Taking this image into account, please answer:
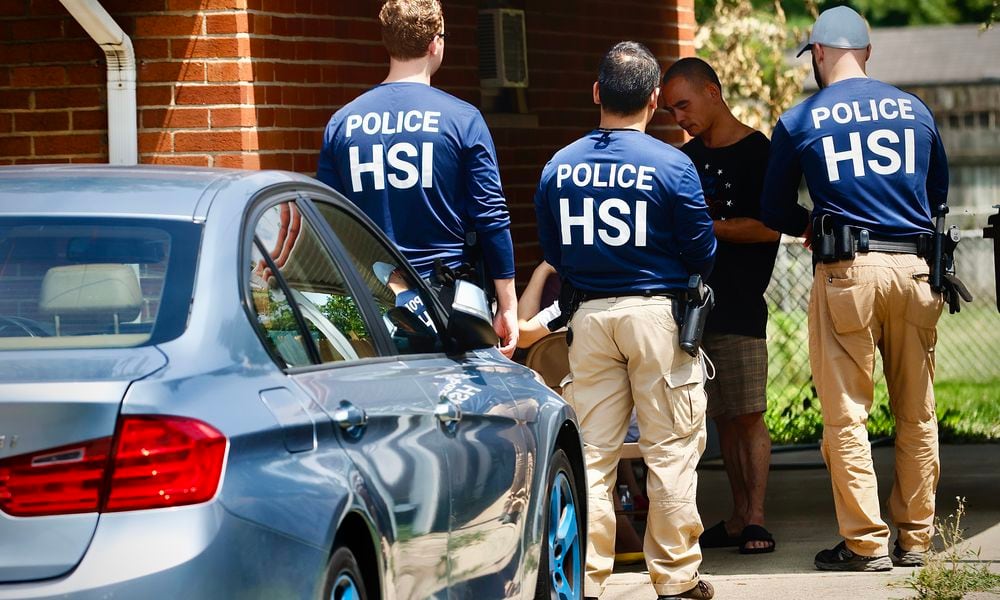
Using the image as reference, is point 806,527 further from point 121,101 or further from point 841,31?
point 121,101

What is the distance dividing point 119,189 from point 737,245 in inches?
151

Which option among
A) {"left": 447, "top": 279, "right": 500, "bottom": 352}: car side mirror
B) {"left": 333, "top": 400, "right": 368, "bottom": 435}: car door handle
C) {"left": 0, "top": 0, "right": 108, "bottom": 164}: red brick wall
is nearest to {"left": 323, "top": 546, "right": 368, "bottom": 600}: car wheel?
{"left": 333, "top": 400, "right": 368, "bottom": 435}: car door handle

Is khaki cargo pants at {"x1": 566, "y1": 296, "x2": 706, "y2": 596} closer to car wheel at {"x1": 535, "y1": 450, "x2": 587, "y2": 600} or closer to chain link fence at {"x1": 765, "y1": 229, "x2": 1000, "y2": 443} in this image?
car wheel at {"x1": 535, "y1": 450, "x2": 587, "y2": 600}

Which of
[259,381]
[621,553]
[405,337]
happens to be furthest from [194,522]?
[621,553]

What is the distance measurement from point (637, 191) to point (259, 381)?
2586 millimetres

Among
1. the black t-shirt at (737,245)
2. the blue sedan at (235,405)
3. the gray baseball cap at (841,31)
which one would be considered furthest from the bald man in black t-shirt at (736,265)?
the blue sedan at (235,405)

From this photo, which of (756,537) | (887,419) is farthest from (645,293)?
(887,419)

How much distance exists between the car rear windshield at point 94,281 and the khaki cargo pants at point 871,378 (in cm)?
354

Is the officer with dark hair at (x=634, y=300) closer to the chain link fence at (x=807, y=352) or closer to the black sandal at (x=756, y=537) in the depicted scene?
the black sandal at (x=756, y=537)

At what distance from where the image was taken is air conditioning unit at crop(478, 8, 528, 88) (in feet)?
32.3

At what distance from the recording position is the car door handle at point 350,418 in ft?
12.3

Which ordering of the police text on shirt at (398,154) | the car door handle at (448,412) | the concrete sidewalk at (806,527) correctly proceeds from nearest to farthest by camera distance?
the car door handle at (448,412)
the police text on shirt at (398,154)
the concrete sidewalk at (806,527)

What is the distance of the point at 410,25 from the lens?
6.30 meters

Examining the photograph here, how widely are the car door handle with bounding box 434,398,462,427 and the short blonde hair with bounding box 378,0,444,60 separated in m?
2.18
